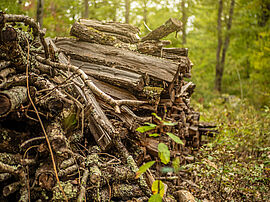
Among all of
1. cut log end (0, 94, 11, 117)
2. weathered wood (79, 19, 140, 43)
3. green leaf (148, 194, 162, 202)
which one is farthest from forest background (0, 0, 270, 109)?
green leaf (148, 194, 162, 202)

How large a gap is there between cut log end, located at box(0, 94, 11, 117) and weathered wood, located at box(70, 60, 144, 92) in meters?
1.78

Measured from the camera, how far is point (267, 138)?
5.82 metres

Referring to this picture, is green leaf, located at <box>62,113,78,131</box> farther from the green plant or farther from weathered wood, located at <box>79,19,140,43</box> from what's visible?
weathered wood, located at <box>79,19,140,43</box>

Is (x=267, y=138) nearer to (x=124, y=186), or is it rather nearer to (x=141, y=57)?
(x=141, y=57)

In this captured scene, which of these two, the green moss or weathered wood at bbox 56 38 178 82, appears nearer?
the green moss

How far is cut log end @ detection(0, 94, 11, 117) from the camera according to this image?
192cm

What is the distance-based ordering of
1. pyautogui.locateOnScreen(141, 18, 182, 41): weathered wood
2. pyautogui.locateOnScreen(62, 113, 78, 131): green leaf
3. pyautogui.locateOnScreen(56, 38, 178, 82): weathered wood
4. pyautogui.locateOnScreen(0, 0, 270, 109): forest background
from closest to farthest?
pyautogui.locateOnScreen(62, 113, 78, 131): green leaf, pyautogui.locateOnScreen(56, 38, 178, 82): weathered wood, pyautogui.locateOnScreen(141, 18, 182, 41): weathered wood, pyautogui.locateOnScreen(0, 0, 270, 109): forest background

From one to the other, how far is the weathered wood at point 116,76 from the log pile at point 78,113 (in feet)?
0.06

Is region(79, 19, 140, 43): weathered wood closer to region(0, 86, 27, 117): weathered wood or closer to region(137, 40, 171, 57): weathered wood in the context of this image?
region(137, 40, 171, 57): weathered wood

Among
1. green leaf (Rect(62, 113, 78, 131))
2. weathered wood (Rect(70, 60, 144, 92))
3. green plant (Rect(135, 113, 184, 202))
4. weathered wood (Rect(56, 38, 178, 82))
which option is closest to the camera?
green plant (Rect(135, 113, 184, 202))

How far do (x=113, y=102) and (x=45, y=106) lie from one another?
0.76 metres

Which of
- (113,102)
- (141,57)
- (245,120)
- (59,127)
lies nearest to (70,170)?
(59,127)

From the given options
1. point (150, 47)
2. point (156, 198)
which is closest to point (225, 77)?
point (150, 47)

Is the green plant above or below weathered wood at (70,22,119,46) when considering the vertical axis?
below
